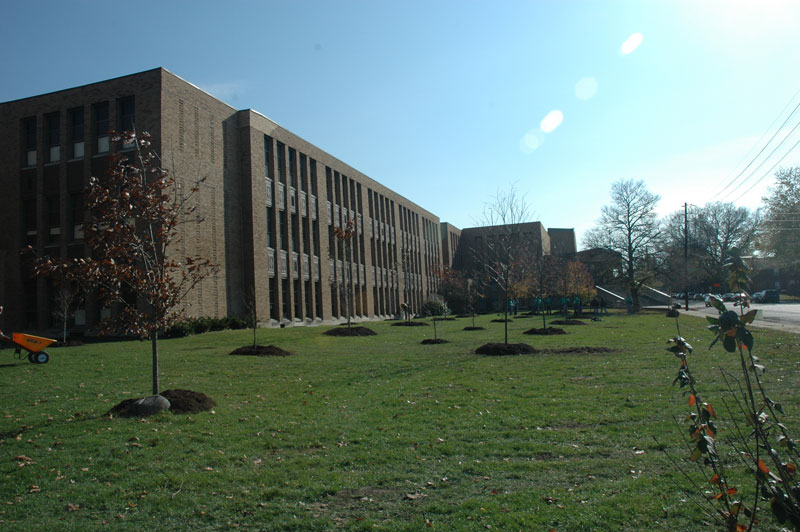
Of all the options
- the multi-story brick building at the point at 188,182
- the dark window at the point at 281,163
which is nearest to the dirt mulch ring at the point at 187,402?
the multi-story brick building at the point at 188,182

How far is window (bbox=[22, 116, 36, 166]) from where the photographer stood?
31.3 metres

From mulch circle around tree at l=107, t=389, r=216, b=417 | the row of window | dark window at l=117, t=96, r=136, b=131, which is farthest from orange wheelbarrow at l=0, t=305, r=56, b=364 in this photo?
dark window at l=117, t=96, r=136, b=131

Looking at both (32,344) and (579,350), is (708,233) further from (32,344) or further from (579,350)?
(32,344)

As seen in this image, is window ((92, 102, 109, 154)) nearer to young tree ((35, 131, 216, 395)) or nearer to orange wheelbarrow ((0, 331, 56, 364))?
orange wheelbarrow ((0, 331, 56, 364))

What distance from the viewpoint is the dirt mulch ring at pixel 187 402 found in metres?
9.05

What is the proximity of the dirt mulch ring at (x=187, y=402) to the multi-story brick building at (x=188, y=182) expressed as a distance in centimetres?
1894

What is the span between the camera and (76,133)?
101ft

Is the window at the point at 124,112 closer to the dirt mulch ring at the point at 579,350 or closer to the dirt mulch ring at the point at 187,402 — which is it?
the dirt mulch ring at the point at 187,402

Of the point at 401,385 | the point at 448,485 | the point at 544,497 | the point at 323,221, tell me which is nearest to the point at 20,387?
the point at 401,385

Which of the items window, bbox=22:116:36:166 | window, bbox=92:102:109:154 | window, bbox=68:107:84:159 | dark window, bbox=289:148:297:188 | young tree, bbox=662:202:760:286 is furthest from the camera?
young tree, bbox=662:202:760:286

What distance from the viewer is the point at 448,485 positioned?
5.58 m

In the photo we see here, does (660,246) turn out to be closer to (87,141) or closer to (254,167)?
(254,167)

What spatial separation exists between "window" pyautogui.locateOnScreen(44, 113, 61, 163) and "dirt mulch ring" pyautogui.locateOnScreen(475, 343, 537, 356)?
26.7 meters

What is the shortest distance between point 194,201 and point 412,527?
28239 millimetres
